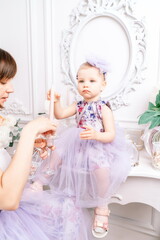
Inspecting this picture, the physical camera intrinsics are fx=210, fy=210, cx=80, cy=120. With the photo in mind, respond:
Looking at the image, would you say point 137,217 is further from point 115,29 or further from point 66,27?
point 66,27

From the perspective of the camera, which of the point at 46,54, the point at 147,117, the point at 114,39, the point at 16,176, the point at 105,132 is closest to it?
the point at 16,176

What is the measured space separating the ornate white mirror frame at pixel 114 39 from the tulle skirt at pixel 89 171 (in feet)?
1.78

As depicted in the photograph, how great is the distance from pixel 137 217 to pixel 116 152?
81cm

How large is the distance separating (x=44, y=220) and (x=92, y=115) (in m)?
0.56

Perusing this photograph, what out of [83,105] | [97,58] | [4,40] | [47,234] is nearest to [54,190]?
[47,234]

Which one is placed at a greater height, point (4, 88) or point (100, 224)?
point (4, 88)

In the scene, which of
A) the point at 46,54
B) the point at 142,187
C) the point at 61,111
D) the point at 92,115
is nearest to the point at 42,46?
the point at 46,54

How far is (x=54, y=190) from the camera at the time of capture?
0.97m

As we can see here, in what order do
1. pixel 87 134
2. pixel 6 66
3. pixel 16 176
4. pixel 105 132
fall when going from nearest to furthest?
pixel 16 176, pixel 6 66, pixel 87 134, pixel 105 132

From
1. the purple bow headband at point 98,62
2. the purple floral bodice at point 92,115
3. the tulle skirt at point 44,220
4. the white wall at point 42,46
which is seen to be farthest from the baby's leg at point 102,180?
the white wall at point 42,46

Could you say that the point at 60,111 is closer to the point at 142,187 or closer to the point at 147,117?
the point at 147,117

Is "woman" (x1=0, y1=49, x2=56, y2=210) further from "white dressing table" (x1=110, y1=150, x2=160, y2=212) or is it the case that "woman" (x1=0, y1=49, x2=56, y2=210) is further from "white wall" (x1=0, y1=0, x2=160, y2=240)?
"white wall" (x1=0, y1=0, x2=160, y2=240)

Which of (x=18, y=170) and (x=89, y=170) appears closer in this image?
(x=18, y=170)

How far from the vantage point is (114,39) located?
1.43 m
